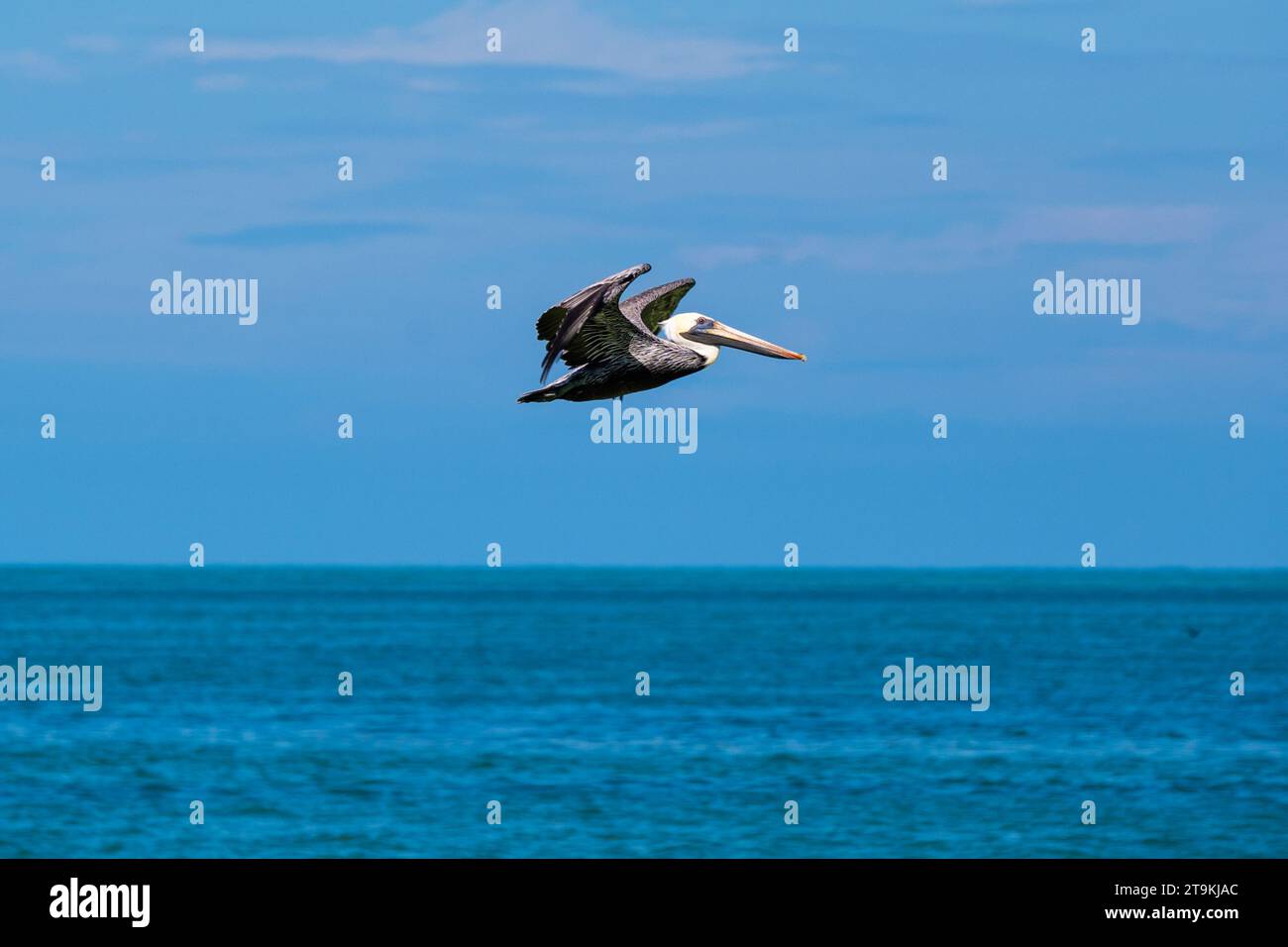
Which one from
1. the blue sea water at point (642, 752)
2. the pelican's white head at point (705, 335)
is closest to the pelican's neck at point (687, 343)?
the pelican's white head at point (705, 335)

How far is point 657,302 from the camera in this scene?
14656mm

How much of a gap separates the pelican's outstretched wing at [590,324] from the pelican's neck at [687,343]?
45 centimetres

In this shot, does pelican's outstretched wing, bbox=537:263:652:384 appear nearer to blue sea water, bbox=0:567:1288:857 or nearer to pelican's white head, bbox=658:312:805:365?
Result: pelican's white head, bbox=658:312:805:365

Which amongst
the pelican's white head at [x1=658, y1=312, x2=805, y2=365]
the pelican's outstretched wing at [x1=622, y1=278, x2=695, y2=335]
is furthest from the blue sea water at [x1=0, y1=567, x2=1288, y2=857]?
the pelican's white head at [x1=658, y1=312, x2=805, y2=365]

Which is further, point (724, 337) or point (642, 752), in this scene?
point (642, 752)

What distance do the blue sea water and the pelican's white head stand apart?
97.4 ft

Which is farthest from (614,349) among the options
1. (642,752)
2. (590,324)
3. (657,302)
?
(642,752)

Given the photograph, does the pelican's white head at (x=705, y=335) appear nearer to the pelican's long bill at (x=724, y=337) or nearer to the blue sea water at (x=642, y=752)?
the pelican's long bill at (x=724, y=337)

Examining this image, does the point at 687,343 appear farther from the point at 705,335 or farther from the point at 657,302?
the point at 657,302

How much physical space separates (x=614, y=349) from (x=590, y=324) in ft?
0.96

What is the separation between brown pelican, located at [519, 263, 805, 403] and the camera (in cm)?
1270

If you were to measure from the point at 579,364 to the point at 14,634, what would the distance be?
116510 mm
